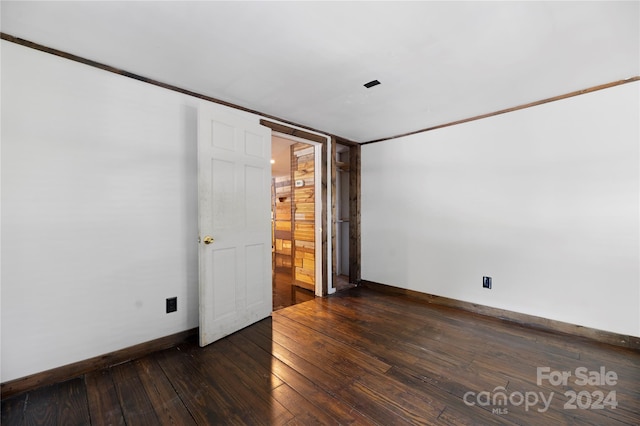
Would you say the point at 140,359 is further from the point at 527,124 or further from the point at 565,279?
the point at 527,124

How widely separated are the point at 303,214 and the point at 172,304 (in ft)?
7.07

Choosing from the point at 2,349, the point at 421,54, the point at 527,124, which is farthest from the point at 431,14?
the point at 2,349

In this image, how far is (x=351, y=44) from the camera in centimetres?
172

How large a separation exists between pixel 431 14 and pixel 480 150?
2.03 metres

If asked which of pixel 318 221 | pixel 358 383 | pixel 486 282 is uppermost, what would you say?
pixel 318 221

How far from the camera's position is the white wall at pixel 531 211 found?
7.48 ft

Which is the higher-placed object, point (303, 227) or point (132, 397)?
point (303, 227)

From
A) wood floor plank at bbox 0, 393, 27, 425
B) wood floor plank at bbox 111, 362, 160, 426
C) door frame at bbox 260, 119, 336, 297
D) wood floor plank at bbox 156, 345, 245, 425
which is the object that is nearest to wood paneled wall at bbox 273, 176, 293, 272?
door frame at bbox 260, 119, 336, 297

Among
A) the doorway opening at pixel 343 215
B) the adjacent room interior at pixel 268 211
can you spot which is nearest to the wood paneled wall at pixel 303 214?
the adjacent room interior at pixel 268 211

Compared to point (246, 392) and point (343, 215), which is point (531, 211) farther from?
point (246, 392)

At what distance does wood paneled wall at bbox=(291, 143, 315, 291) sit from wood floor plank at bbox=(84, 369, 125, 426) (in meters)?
2.49

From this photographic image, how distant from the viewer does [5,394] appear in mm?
1616

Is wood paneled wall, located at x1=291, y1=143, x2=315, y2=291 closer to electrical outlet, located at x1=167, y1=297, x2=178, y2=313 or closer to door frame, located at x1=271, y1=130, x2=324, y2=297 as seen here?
door frame, located at x1=271, y1=130, x2=324, y2=297

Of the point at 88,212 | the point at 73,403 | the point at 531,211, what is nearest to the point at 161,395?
the point at 73,403
